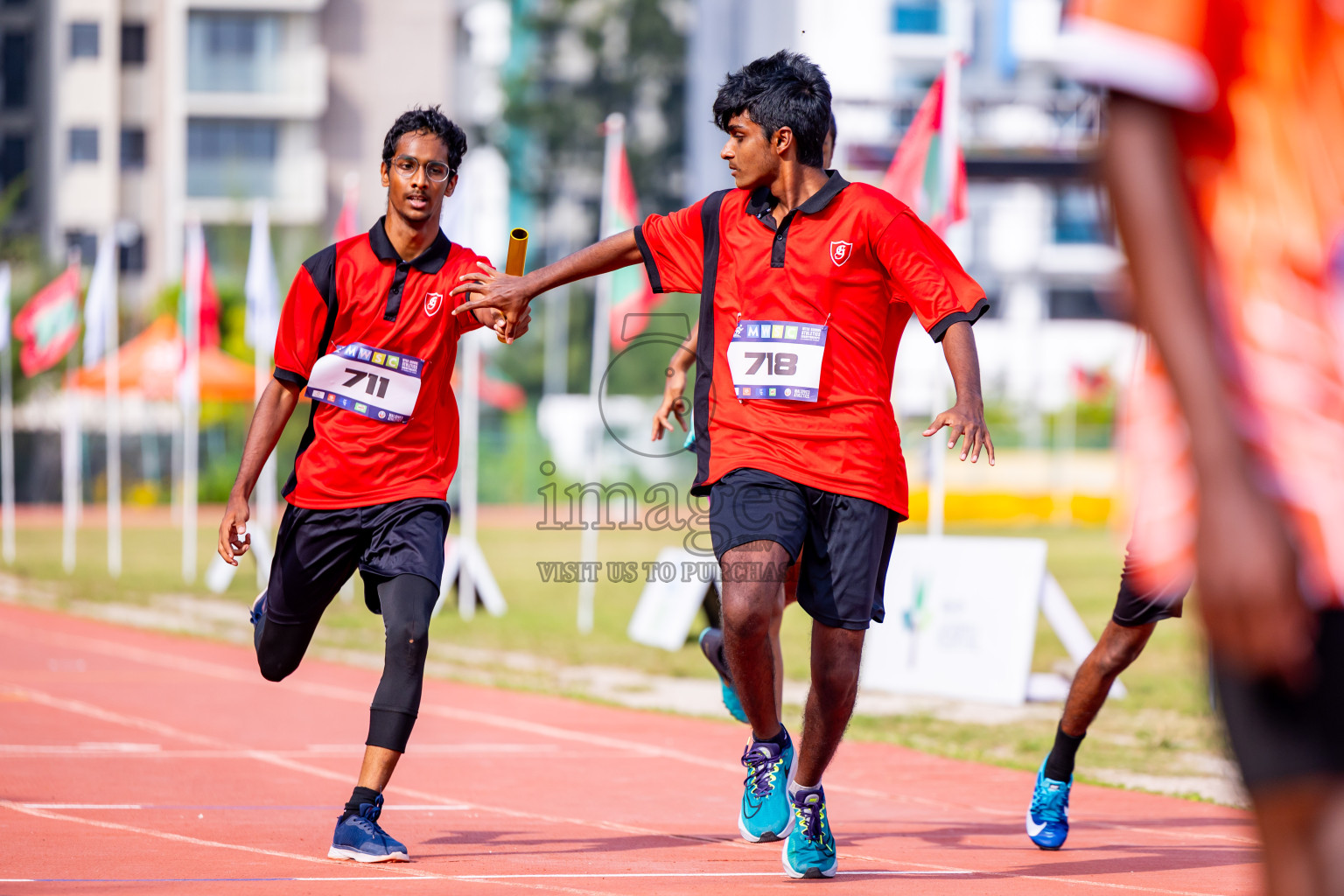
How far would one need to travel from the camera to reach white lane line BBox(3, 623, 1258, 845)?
7.01 meters

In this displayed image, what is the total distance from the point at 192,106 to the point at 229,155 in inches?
80.1

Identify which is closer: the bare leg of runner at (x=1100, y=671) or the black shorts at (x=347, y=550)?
the black shorts at (x=347, y=550)

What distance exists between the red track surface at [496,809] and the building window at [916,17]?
51.8 meters

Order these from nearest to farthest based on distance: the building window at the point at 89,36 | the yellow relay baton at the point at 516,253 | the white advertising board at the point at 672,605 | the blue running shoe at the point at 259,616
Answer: the yellow relay baton at the point at 516,253 < the blue running shoe at the point at 259,616 < the white advertising board at the point at 672,605 < the building window at the point at 89,36

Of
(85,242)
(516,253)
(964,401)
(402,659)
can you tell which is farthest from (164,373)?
(85,242)

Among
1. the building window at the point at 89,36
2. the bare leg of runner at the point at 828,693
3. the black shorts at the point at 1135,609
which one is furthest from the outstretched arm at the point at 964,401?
the building window at the point at 89,36

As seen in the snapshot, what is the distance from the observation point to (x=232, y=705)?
1038 centimetres

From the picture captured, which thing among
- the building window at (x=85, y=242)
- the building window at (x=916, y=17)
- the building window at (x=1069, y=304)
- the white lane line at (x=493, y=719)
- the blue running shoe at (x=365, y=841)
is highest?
the building window at (x=916, y=17)

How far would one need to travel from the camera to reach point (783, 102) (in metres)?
5.41

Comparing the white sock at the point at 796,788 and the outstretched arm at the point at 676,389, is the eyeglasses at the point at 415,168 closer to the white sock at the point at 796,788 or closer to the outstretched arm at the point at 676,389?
the outstretched arm at the point at 676,389

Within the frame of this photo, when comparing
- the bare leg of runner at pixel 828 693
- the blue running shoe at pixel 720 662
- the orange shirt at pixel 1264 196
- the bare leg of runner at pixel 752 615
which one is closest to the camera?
the orange shirt at pixel 1264 196

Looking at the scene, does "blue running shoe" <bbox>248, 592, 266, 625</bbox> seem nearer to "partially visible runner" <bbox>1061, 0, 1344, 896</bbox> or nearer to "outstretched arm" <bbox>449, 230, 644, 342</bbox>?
"outstretched arm" <bbox>449, 230, 644, 342</bbox>

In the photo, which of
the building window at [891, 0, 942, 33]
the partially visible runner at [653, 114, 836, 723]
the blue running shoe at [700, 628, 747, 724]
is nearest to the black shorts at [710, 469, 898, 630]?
the partially visible runner at [653, 114, 836, 723]

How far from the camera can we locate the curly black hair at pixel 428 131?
5887mm
